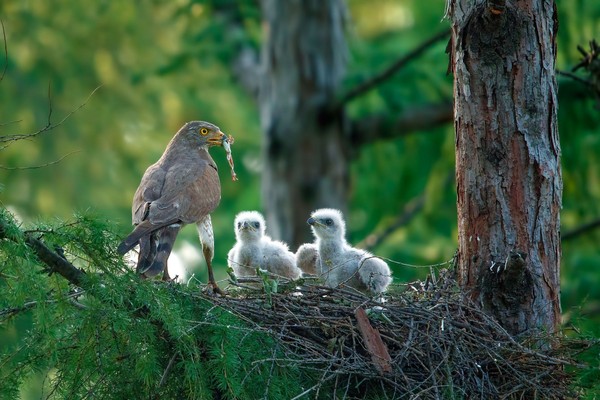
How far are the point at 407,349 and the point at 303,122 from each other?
24.1 feet

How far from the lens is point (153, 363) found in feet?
18.0

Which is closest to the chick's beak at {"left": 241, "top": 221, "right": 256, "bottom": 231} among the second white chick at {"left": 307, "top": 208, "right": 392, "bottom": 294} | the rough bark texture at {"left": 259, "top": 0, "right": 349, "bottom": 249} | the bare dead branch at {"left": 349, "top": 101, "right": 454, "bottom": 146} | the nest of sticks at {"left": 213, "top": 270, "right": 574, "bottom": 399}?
the second white chick at {"left": 307, "top": 208, "right": 392, "bottom": 294}

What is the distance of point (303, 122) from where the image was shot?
13203 millimetres

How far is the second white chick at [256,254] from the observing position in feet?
27.1

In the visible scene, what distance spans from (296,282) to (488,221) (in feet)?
3.84

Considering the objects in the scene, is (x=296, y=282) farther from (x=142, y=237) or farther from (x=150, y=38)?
(x=150, y=38)

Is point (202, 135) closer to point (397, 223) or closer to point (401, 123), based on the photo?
point (401, 123)

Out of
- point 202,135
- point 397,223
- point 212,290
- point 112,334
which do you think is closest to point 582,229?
point 397,223

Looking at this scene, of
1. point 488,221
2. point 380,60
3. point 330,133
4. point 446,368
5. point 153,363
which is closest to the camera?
point 153,363

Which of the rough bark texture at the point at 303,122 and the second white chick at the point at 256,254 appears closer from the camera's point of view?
the second white chick at the point at 256,254

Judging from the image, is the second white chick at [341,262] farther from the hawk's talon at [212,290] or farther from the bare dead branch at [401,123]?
the bare dead branch at [401,123]

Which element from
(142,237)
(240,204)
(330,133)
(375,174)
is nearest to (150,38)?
(240,204)

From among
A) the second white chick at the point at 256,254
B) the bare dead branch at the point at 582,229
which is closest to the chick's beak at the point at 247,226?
the second white chick at the point at 256,254

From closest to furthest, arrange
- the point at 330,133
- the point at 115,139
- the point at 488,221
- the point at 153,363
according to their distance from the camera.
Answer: the point at 153,363 < the point at 488,221 < the point at 330,133 < the point at 115,139
